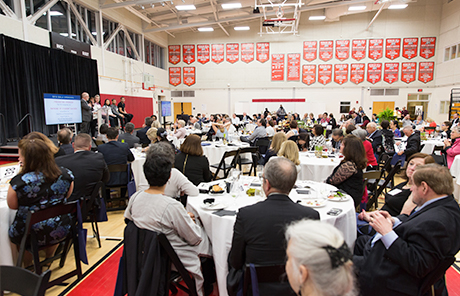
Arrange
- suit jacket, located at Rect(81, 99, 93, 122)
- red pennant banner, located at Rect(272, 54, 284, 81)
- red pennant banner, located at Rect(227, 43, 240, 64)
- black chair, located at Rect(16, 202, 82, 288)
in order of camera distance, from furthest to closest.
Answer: red pennant banner, located at Rect(227, 43, 240, 64) < red pennant banner, located at Rect(272, 54, 284, 81) < suit jacket, located at Rect(81, 99, 93, 122) < black chair, located at Rect(16, 202, 82, 288)

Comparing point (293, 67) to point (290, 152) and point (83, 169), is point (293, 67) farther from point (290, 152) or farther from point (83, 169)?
point (83, 169)

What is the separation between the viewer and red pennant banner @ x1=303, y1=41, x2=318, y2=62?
709 inches

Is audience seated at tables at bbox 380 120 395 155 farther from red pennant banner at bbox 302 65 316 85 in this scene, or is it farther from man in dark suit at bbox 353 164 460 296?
red pennant banner at bbox 302 65 316 85

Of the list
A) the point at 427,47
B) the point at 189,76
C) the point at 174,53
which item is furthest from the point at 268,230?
the point at 427,47

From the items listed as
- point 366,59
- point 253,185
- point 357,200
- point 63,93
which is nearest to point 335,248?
point 253,185

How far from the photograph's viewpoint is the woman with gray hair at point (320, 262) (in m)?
0.92

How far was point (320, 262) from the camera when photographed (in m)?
0.92

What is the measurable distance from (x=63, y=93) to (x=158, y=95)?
8340 mm

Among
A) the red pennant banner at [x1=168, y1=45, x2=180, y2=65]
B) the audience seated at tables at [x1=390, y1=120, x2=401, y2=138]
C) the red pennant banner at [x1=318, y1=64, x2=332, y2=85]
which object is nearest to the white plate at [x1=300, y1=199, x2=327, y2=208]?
the audience seated at tables at [x1=390, y1=120, x2=401, y2=138]

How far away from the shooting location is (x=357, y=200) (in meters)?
3.31

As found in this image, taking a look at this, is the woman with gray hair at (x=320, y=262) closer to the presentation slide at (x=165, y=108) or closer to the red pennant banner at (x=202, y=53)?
the presentation slide at (x=165, y=108)

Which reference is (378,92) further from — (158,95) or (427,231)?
(427,231)

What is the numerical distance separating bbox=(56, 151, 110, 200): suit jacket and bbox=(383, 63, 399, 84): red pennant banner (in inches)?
731

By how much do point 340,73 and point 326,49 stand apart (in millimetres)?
1762
